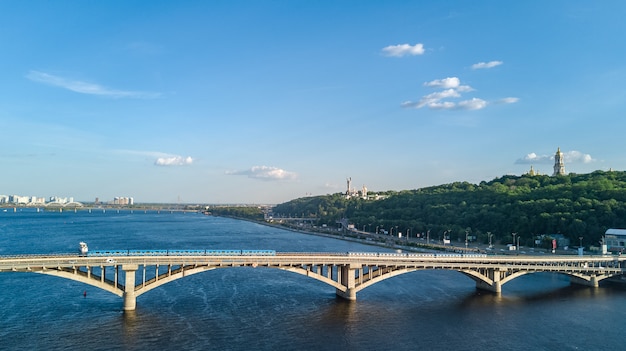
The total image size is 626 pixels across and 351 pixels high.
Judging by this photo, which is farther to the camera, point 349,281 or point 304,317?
point 349,281

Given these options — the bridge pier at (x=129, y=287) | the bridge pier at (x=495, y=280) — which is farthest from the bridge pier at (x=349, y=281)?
the bridge pier at (x=129, y=287)

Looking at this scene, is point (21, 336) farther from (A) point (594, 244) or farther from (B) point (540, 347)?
(A) point (594, 244)

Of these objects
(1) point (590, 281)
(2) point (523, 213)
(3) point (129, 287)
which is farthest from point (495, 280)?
(2) point (523, 213)

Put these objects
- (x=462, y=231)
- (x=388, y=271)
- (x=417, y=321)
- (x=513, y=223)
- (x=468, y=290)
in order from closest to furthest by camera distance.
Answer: (x=417, y=321) < (x=388, y=271) < (x=468, y=290) < (x=513, y=223) < (x=462, y=231)

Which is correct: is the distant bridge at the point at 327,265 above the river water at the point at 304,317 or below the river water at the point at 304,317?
above

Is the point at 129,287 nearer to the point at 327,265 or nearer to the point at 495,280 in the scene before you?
the point at 327,265

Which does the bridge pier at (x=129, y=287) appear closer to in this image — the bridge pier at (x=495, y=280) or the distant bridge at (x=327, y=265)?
the distant bridge at (x=327, y=265)

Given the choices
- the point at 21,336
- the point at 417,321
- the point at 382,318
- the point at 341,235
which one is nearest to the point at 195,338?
the point at 21,336
